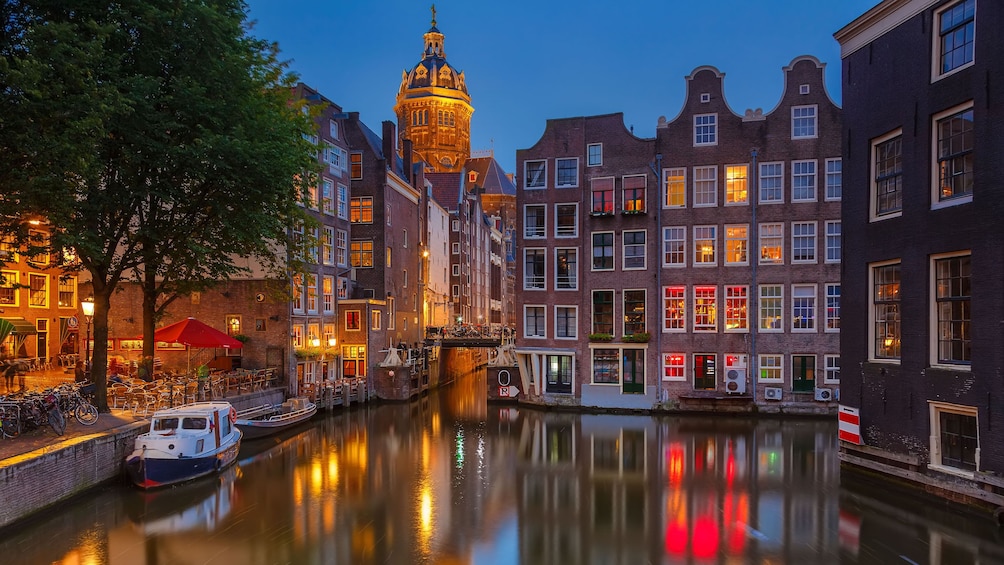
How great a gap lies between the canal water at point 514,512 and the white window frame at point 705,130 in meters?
16.5

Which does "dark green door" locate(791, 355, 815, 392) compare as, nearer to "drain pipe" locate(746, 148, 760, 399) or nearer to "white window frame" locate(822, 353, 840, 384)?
"white window frame" locate(822, 353, 840, 384)

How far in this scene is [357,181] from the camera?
4300cm

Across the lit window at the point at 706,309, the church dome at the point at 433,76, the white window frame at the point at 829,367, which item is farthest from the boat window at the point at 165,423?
the church dome at the point at 433,76

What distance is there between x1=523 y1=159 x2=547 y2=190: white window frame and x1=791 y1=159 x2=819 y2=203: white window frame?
44.3 ft

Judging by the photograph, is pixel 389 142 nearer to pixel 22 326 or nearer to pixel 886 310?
pixel 22 326

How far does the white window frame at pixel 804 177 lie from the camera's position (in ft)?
113

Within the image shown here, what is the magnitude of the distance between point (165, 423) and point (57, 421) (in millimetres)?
2949

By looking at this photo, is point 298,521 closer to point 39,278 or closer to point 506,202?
point 39,278

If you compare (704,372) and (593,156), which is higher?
(593,156)

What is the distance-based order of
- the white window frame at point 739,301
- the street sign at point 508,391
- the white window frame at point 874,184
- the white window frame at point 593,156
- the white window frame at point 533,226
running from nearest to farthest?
1. the white window frame at point 874,184
2. the white window frame at point 739,301
3. the white window frame at point 593,156
4. the white window frame at point 533,226
5. the street sign at point 508,391

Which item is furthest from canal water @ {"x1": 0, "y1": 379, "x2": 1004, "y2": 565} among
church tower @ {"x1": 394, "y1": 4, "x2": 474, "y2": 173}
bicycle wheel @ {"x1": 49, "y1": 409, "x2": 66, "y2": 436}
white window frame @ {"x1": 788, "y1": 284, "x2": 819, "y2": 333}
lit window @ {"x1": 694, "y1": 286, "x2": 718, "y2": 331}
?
church tower @ {"x1": 394, "y1": 4, "x2": 474, "y2": 173}

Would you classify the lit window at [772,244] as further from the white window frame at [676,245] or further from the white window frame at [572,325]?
the white window frame at [572,325]

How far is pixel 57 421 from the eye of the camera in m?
18.2

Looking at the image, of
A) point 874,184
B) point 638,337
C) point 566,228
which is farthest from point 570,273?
point 874,184
